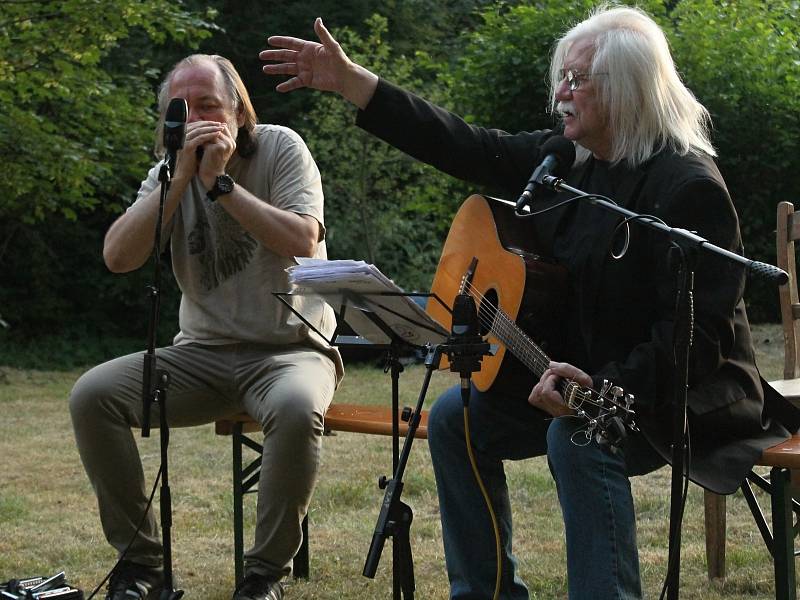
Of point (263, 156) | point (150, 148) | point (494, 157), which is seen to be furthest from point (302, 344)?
point (150, 148)

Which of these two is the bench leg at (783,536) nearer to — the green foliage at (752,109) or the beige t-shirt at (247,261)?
the beige t-shirt at (247,261)

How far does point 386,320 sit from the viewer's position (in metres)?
2.78

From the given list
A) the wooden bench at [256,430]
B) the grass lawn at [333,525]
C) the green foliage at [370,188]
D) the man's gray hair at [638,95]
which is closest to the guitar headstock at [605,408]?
the man's gray hair at [638,95]

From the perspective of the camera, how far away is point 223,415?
374 cm

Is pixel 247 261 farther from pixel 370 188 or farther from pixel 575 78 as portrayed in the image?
pixel 370 188

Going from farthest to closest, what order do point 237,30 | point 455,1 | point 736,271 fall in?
point 455,1 → point 237,30 → point 736,271

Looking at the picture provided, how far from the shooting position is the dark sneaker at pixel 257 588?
3350 millimetres

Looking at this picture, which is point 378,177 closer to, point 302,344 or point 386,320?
point 302,344

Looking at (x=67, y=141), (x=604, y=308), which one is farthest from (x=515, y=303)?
(x=67, y=141)

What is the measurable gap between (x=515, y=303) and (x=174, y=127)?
1.07 meters

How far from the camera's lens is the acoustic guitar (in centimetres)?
257

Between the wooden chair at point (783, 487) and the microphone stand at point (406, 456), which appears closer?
the microphone stand at point (406, 456)

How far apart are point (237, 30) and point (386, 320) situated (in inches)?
551

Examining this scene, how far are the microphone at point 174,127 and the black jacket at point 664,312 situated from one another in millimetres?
1033
